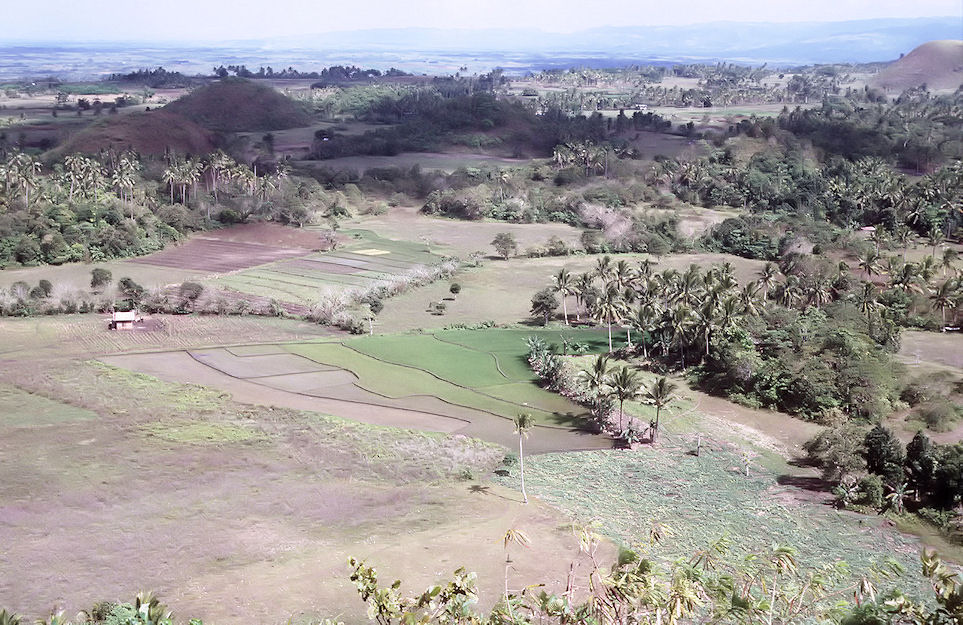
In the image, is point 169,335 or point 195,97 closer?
point 169,335

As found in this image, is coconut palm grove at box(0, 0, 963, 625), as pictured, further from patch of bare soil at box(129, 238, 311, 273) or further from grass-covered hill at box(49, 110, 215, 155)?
grass-covered hill at box(49, 110, 215, 155)

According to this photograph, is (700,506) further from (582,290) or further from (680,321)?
Result: (582,290)

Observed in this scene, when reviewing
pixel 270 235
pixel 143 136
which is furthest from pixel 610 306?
pixel 143 136

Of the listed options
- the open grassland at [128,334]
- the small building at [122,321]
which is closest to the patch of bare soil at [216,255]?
the open grassland at [128,334]

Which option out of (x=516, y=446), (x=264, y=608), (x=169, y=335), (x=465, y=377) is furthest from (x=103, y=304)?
(x=264, y=608)

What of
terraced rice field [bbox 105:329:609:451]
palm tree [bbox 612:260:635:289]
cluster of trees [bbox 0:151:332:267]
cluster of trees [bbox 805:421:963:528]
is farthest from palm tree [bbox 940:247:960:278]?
cluster of trees [bbox 0:151:332:267]

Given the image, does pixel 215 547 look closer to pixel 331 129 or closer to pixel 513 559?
pixel 513 559

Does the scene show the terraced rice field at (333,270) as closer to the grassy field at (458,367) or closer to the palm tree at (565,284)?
the grassy field at (458,367)
